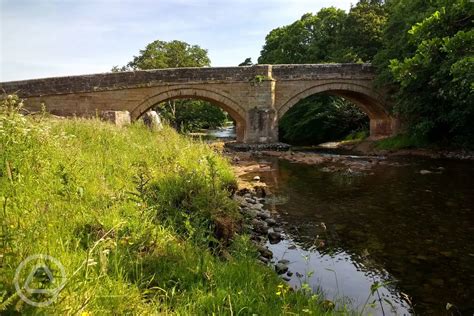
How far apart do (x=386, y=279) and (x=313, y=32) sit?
34348 mm

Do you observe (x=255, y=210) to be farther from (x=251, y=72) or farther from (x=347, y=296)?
(x=251, y=72)

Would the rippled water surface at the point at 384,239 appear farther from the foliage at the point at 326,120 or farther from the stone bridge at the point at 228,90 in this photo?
the foliage at the point at 326,120

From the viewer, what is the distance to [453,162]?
1421 cm

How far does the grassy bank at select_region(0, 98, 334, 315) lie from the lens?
2.37 meters

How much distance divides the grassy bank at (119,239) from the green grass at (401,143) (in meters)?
15.5

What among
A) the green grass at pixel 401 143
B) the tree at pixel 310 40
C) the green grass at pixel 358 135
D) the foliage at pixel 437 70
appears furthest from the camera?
the tree at pixel 310 40

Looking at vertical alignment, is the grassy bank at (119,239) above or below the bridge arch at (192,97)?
below

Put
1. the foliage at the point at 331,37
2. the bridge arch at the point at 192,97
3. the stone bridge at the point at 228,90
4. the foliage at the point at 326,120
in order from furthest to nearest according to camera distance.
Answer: the foliage at the point at 326,120 → the foliage at the point at 331,37 → the bridge arch at the point at 192,97 → the stone bridge at the point at 228,90

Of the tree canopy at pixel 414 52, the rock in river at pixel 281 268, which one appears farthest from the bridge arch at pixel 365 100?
the rock in river at pixel 281 268

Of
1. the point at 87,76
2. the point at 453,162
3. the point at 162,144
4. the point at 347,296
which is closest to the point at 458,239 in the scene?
the point at 347,296

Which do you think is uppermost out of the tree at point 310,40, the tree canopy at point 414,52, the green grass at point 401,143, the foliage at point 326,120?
the tree at point 310,40

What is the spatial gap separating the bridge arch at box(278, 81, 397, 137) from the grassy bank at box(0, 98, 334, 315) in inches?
673

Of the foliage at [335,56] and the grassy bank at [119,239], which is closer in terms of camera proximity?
the grassy bank at [119,239]

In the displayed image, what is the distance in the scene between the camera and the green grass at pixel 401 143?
60.0 feet
